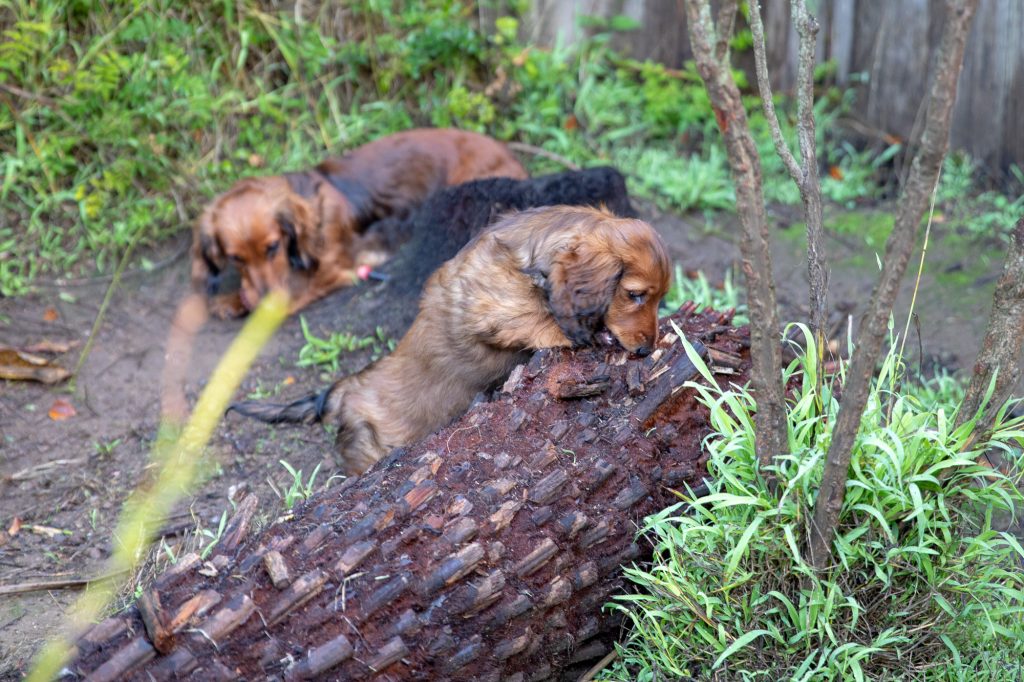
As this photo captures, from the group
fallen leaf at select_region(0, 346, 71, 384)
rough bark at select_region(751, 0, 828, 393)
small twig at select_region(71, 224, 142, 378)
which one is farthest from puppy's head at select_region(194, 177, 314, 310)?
rough bark at select_region(751, 0, 828, 393)

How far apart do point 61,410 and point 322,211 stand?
2.01 m

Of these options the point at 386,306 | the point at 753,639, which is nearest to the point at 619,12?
the point at 386,306

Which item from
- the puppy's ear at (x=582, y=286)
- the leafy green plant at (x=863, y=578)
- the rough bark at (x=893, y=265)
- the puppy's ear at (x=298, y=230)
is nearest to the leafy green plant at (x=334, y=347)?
the puppy's ear at (x=298, y=230)

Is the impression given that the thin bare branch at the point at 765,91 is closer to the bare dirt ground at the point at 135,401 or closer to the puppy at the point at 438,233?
the puppy at the point at 438,233

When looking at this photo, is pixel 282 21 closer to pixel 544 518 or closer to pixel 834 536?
pixel 544 518

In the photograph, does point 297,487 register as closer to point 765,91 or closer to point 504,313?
point 504,313

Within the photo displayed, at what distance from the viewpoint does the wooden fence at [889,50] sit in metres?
5.66

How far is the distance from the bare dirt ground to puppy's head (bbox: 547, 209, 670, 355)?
1.19 metres

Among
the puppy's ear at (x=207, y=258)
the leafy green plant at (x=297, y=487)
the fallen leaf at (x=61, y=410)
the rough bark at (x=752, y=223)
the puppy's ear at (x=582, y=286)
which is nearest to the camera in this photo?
the rough bark at (x=752, y=223)

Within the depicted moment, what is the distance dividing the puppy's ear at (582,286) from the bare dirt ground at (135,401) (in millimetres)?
1156

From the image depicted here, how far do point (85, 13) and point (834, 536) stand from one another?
5630 mm

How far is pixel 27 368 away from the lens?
188 inches

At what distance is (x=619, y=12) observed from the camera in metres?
6.91

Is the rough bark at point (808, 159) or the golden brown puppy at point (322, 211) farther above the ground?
the rough bark at point (808, 159)
